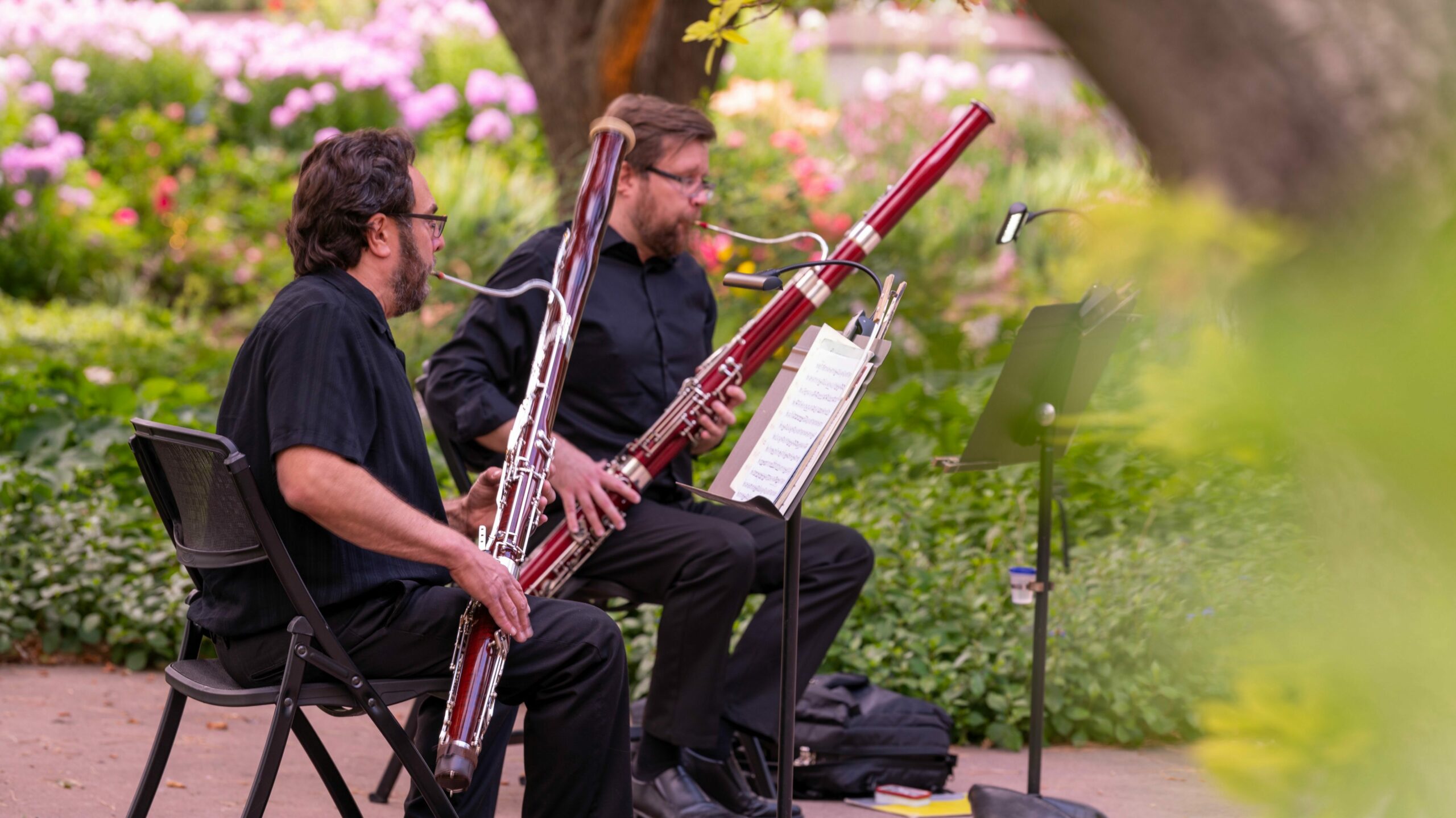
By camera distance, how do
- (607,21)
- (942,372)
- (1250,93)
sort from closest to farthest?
1. (1250,93)
2. (607,21)
3. (942,372)

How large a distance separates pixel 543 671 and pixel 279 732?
0.46 meters

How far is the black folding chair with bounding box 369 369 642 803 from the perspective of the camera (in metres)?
3.13

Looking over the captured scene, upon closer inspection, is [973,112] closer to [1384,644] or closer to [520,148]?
[1384,644]

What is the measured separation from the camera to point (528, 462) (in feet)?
8.27

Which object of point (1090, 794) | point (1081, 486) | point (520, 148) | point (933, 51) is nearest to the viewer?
point (1090, 794)

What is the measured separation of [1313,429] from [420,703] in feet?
8.36

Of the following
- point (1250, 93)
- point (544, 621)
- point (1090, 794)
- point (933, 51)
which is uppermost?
point (933, 51)

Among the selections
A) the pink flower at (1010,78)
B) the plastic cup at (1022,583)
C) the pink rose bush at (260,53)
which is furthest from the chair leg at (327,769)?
the pink flower at (1010,78)

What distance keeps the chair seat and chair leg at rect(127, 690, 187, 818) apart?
59 mm

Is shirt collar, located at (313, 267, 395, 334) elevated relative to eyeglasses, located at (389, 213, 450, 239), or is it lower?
lower

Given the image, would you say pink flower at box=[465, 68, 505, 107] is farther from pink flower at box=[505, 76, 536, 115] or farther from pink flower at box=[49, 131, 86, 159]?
pink flower at box=[49, 131, 86, 159]

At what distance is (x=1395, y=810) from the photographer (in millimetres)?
913

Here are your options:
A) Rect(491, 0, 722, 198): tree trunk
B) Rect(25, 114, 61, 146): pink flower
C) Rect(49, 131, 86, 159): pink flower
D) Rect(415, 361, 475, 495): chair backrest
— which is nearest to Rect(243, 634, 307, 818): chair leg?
Rect(415, 361, 475, 495): chair backrest

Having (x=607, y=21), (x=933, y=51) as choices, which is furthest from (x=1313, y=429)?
(x=933, y=51)
